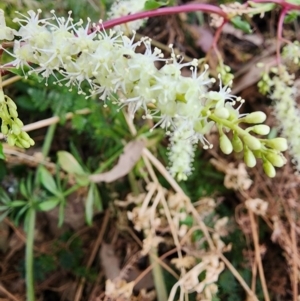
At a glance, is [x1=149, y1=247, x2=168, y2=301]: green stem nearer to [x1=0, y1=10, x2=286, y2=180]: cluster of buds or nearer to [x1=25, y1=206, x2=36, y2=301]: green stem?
[x1=25, y1=206, x2=36, y2=301]: green stem

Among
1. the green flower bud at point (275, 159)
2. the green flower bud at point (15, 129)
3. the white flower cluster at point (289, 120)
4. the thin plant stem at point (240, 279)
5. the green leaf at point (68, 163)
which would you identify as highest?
the green flower bud at point (15, 129)

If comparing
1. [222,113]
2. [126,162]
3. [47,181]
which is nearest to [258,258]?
[126,162]

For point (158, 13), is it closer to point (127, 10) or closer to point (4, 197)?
point (127, 10)

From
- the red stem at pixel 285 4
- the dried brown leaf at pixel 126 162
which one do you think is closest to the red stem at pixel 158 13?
the red stem at pixel 285 4

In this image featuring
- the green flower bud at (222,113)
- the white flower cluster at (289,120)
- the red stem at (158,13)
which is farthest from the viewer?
the white flower cluster at (289,120)

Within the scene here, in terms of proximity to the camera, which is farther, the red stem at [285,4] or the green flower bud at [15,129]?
the red stem at [285,4]

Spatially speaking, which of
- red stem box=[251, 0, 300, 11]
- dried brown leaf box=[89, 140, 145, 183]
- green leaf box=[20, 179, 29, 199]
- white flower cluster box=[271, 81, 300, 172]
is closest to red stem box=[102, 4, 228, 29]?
red stem box=[251, 0, 300, 11]

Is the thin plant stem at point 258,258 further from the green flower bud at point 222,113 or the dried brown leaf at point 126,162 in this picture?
the green flower bud at point 222,113
